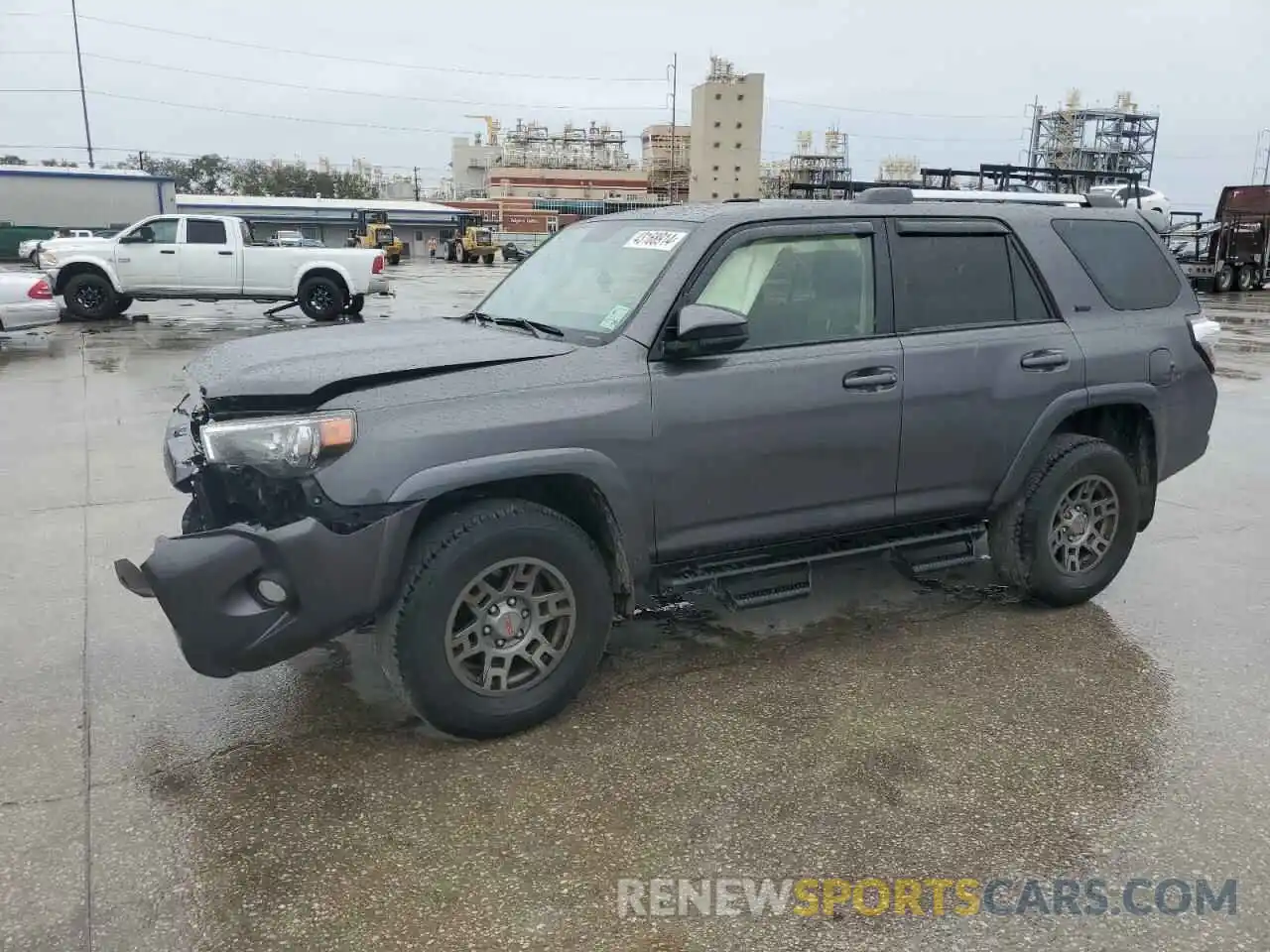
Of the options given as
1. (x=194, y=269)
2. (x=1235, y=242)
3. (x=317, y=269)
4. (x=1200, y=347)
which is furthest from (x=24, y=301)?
(x=1235, y=242)

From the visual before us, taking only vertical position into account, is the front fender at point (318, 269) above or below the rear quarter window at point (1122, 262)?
below

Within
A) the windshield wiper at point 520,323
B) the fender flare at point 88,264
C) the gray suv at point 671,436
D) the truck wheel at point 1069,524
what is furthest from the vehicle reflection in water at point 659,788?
the fender flare at point 88,264

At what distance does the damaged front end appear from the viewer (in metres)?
2.86

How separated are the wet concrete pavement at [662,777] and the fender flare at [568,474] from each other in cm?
63

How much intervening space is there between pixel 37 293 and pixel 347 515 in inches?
516

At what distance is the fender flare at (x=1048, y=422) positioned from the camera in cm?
429

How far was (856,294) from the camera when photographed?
4.00m

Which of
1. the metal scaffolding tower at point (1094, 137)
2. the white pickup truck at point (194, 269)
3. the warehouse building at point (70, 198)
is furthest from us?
the metal scaffolding tower at point (1094, 137)

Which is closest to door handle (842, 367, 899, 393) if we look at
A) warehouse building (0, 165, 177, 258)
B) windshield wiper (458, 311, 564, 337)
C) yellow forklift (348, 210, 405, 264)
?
windshield wiper (458, 311, 564, 337)

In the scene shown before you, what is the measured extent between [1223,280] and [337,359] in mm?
32787

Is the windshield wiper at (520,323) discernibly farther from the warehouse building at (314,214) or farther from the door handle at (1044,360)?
the warehouse building at (314,214)

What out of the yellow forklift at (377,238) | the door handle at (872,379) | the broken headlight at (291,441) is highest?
the yellow forklift at (377,238)

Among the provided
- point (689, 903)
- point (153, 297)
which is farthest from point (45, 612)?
point (153, 297)

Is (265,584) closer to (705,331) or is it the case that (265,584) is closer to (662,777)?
(662,777)
